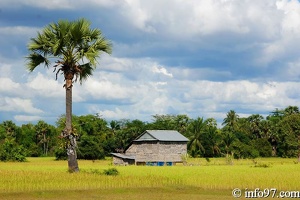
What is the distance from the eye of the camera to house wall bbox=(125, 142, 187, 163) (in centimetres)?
7631

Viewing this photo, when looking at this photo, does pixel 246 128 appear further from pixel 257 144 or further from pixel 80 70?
pixel 80 70

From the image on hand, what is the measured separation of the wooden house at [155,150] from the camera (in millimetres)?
76125

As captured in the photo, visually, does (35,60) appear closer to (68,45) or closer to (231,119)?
(68,45)

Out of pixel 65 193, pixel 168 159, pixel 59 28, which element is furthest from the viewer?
pixel 168 159

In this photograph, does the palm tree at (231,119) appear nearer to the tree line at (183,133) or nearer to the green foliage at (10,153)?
the tree line at (183,133)

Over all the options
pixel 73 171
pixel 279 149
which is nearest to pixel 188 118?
pixel 279 149

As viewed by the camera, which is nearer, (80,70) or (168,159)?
(80,70)

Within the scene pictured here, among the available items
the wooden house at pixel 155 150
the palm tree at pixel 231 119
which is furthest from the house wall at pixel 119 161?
the palm tree at pixel 231 119

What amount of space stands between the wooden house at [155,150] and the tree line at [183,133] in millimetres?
9718

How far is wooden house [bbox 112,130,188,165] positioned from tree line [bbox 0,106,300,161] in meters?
9.72

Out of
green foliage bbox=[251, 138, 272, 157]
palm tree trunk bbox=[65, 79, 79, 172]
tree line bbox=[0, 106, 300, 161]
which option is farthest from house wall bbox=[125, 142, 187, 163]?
palm tree trunk bbox=[65, 79, 79, 172]

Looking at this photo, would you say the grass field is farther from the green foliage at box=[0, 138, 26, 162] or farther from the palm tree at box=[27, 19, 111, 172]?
the green foliage at box=[0, 138, 26, 162]

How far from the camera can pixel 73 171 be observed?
99.5 ft

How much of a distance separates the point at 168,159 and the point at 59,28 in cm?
4964
